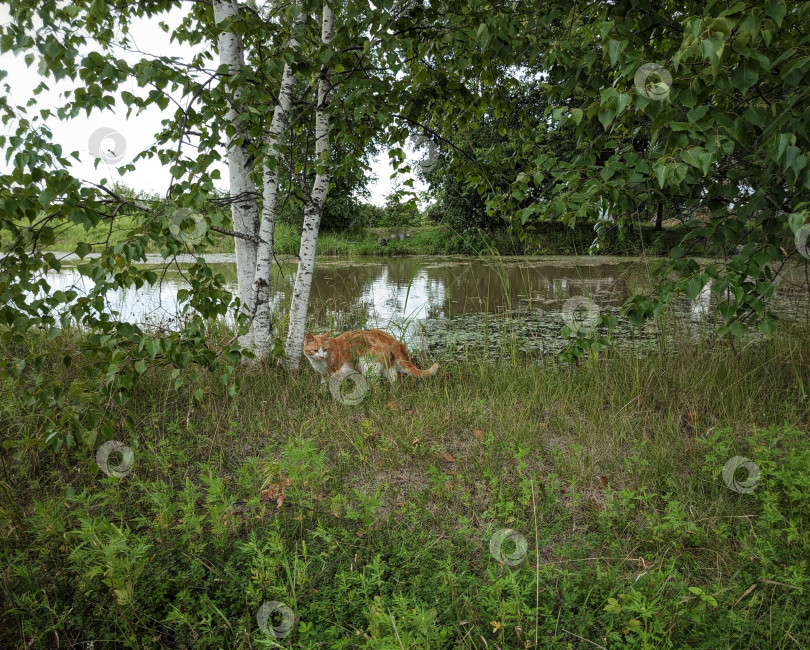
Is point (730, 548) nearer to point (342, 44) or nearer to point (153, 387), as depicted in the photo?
point (342, 44)

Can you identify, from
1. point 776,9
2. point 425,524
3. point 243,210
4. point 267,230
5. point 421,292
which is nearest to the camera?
point 776,9

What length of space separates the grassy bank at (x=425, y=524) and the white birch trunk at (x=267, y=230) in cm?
57

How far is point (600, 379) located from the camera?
3.70m

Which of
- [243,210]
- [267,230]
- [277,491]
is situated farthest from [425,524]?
[243,210]

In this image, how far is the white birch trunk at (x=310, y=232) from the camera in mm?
3665

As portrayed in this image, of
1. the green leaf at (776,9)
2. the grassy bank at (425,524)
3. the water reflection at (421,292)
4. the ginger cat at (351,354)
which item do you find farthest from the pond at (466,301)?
the green leaf at (776,9)


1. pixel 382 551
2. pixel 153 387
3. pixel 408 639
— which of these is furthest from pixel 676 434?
pixel 153 387

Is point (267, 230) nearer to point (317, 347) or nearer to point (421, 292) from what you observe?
point (317, 347)

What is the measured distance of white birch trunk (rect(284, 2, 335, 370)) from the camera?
3665 millimetres

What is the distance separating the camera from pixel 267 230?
3568 mm

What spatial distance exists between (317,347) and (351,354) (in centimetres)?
27

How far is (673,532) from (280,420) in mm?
2331

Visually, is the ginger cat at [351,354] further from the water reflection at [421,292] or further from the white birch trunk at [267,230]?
the water reflection at [421,292]

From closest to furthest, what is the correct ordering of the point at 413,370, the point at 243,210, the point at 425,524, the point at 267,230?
the point at 425,524 → the point at 267,230 → the point at 243,210 → the point at 413,370
